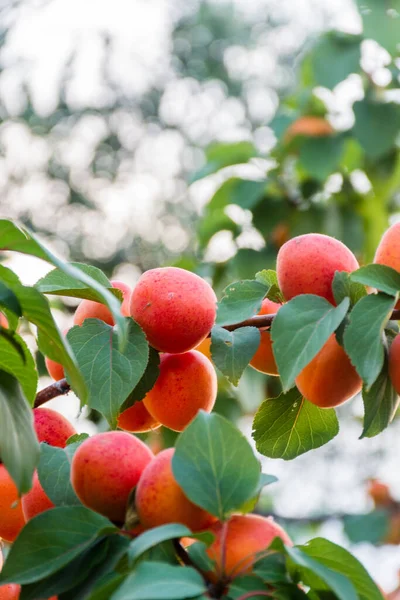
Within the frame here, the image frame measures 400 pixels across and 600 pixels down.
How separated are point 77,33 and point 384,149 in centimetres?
200

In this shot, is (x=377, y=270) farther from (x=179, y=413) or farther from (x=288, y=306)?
(x=179, y=413)

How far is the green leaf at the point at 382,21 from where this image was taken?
176 cm

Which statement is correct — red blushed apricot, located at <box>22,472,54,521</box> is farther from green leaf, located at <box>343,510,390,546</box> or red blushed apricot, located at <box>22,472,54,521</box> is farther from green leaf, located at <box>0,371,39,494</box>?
green leaf, located at <box>343,510,390,546</box>

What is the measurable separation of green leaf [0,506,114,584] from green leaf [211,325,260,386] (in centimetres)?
16

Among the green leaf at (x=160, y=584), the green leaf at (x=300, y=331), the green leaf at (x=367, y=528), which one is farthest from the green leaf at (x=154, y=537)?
the green leaf at (x=367, y=528)

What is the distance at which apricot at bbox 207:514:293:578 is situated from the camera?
1.33ft

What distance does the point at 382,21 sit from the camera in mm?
1780

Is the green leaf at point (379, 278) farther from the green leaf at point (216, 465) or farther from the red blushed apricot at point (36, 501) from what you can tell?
the red blushed apricot at point (36, 501)

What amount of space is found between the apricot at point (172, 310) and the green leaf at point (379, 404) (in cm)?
12

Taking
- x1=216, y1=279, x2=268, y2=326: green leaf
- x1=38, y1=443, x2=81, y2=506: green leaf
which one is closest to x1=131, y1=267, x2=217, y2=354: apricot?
x1=216, y1=279, x2=268, y2=326: green leaf

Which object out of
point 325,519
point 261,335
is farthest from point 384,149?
point 261,335

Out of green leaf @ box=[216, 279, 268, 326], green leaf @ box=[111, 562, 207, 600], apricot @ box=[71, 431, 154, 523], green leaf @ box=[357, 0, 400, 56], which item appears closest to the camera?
green leaf @ box=[111, 562, 207, 600]

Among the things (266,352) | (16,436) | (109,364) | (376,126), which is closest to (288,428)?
(266,352)

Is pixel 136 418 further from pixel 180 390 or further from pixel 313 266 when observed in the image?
pixel 313 266
